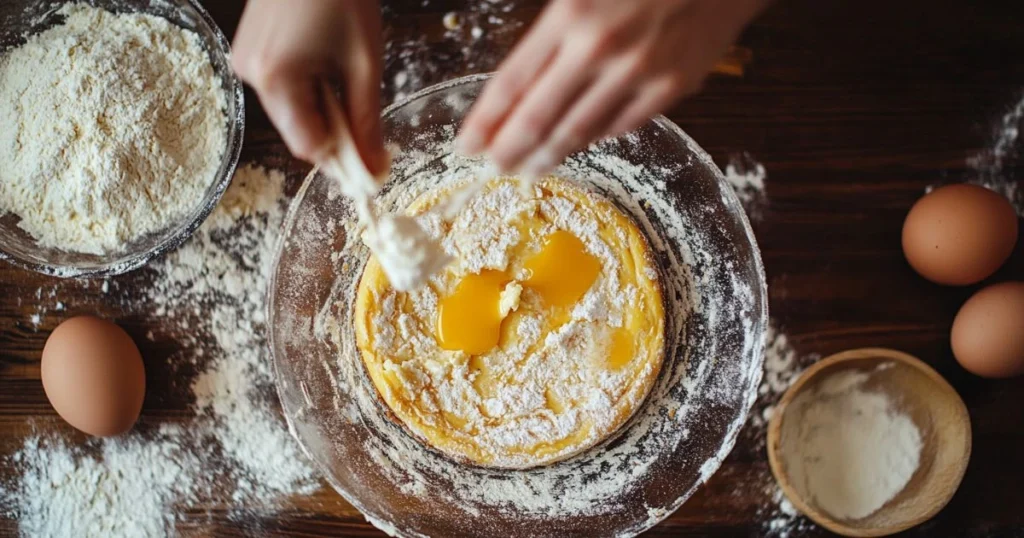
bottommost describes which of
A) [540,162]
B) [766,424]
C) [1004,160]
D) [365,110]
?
[766,424]

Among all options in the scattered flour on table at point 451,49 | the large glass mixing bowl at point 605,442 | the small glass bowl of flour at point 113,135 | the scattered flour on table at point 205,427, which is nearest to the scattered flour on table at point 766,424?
the large glass mixing bowl at point 605,442

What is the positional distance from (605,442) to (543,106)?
36.6 inches

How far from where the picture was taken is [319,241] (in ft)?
5.39

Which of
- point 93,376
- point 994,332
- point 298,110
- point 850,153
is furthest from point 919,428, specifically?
point 93,376

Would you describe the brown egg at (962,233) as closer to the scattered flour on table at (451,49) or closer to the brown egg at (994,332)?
the brown egg at (994,332)

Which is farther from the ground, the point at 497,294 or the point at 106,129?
the point at 106,129

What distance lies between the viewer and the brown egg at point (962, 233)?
1.64m

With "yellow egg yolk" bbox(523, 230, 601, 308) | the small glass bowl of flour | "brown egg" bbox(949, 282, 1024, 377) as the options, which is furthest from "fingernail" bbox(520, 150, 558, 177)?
"brown egg" bbox(949, 282, 1024, 377)

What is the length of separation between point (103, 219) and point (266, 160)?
0.36 meters

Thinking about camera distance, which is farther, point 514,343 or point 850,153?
point 850,153

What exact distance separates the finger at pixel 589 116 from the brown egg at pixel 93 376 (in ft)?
3.75

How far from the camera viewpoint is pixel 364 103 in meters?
1.08

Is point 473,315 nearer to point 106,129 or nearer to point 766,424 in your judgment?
point 766,424

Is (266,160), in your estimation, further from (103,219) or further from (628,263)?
(628,263)
